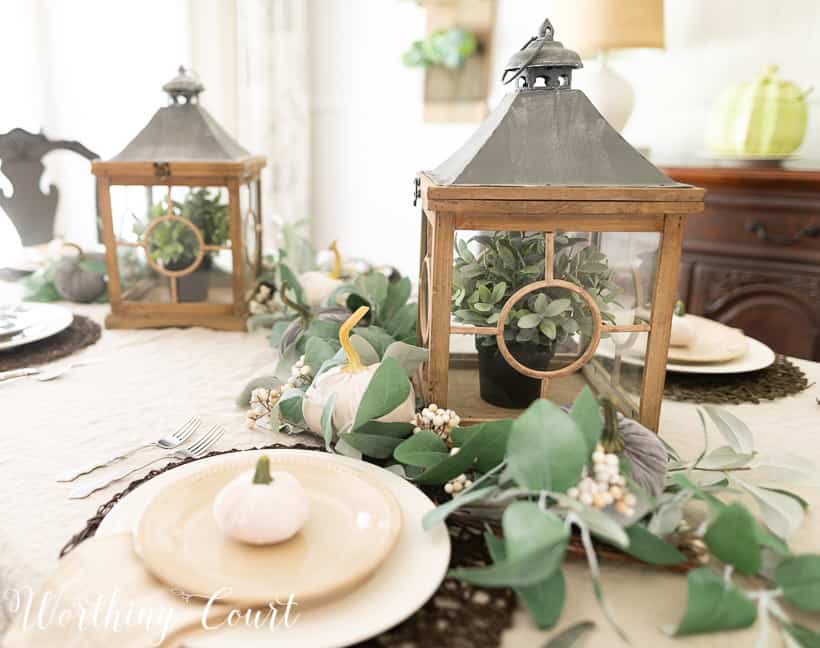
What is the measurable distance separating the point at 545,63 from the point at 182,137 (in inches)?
29.7

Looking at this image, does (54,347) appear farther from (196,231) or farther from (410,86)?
(410,86)

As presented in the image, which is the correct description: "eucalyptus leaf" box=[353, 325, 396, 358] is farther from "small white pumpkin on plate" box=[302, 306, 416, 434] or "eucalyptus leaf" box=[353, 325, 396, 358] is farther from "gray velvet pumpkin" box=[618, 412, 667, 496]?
"gray velvet pumpkin" box=[618, 412, 667, 496]

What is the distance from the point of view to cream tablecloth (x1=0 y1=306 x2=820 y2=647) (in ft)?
1.76

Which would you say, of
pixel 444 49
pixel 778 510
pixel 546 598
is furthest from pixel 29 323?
pixel 444 49

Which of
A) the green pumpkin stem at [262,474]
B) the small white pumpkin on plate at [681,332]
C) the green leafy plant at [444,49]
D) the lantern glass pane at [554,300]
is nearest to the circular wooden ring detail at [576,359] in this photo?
the lantern glass pane at [554,300]

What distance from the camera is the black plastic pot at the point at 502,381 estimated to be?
2.60ft

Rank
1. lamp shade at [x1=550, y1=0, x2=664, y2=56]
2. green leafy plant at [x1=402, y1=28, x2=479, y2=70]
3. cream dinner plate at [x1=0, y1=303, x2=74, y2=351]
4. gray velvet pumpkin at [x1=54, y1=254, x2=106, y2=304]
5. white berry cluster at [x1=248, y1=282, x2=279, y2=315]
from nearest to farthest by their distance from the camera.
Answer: cream dinner plate at [x1=0, y1=303, x2=74, y2=351]
white berry cluster at [x1=248, y1=282, x2=279, y2=315]
gray velvet pumpkin at [x1=54, y1=254, x2=106, y2=304]
lamp shade at [x1=550, y1=0, x2=664, y2=56]
green leafy plant at [x1=402, y1=28, x2=479, y2=70]

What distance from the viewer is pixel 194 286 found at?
4.27ft

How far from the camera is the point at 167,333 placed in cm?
126

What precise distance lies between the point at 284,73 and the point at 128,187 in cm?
210

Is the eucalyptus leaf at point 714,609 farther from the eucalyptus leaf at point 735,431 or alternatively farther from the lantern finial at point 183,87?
the lantern finial at point 183,87

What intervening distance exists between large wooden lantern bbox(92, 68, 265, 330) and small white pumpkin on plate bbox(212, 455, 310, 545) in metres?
0.77

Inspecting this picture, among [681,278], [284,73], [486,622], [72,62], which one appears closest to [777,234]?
[681,278]

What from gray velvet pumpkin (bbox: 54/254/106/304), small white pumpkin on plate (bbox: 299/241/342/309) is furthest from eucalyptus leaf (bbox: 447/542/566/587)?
gray velvet pumpkin (bbox: 54/254/106/304)
